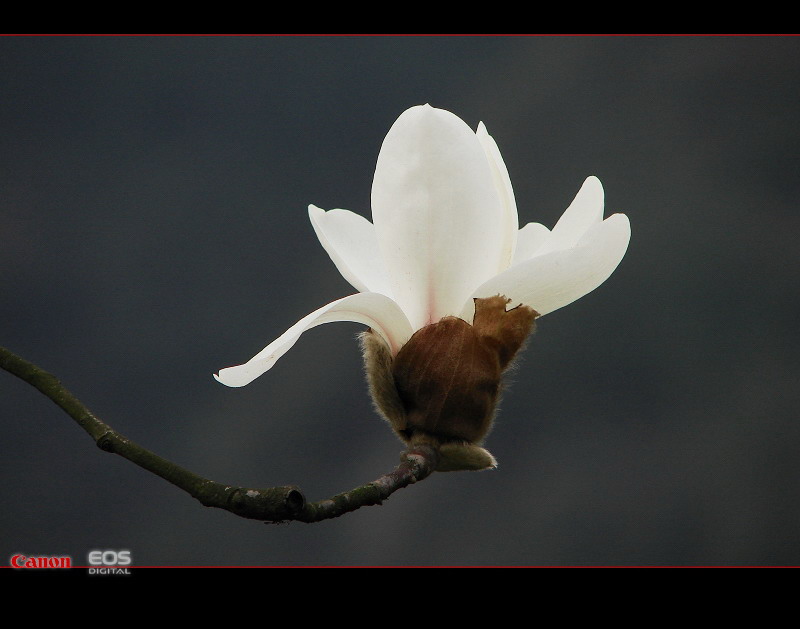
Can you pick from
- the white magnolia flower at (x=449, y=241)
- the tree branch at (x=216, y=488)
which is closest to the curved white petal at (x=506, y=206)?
the white magnolia flower at (x=449, y=241)

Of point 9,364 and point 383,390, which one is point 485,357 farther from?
point 9,364

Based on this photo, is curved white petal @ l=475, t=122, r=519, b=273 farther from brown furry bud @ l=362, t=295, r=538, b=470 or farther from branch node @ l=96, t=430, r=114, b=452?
branch node @ l=96, t=430, r=114, b=452

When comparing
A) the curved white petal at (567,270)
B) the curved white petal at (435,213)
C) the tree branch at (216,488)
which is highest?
the curved white petal at (435,213)

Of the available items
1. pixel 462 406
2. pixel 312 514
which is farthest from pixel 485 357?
pixel 312 514

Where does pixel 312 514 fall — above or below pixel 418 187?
below

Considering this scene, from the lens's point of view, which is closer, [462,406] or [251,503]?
[251,503]

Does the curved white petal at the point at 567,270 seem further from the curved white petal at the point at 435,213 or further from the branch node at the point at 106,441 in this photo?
the branch node at the point at 106,441

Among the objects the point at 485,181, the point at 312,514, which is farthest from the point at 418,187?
the point at 312,514

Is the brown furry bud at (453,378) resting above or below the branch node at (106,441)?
above
